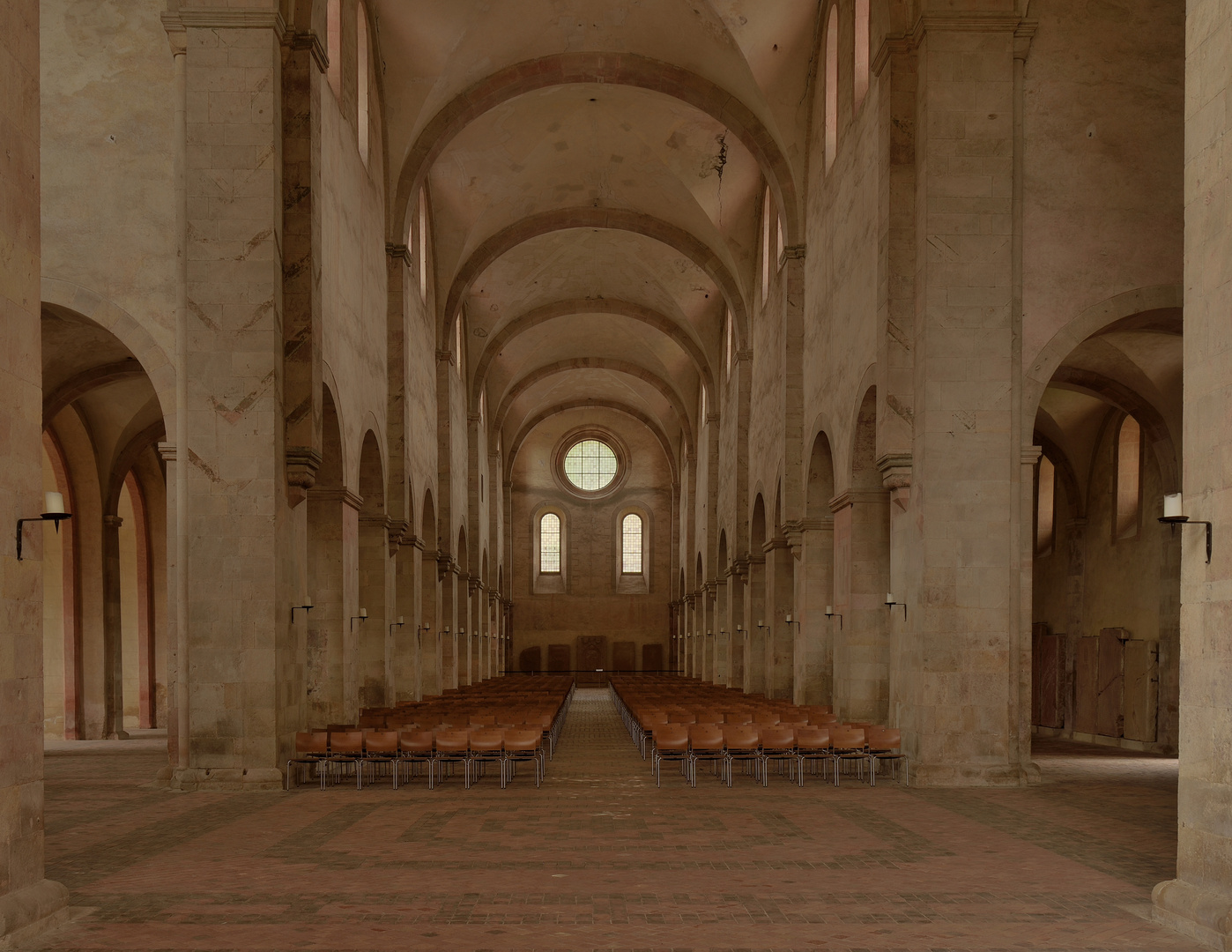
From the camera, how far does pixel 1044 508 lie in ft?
84.0

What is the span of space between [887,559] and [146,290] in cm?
1150

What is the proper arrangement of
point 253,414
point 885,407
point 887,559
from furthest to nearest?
point 887,559
point 885,407
point 253,414

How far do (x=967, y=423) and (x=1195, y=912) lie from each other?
8044mm

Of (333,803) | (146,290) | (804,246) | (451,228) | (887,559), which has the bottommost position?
(333,803)

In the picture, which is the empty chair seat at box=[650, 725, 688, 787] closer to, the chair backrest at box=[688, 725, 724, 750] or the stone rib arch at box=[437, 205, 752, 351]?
the chair backrest at box=[688, 725, 724, 750]

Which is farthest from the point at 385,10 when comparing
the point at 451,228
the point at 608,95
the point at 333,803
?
the point at 333,803

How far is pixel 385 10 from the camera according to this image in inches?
842

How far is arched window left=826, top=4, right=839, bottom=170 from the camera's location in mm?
20438

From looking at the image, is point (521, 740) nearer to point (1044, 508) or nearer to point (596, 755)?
point (596, 755)

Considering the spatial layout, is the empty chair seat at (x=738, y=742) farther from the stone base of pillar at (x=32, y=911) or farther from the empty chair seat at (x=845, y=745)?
the stone base of pillar at (x=32, y=911)

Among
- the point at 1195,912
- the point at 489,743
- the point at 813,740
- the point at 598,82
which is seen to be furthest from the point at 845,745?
the point at 598,82

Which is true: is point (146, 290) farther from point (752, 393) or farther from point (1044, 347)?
point (752, 393)

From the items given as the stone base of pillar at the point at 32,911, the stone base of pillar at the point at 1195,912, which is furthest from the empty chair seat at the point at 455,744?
the stone base of pillar at the point at 1195,912

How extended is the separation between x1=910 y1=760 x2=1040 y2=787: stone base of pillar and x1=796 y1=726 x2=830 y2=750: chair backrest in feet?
3.65
